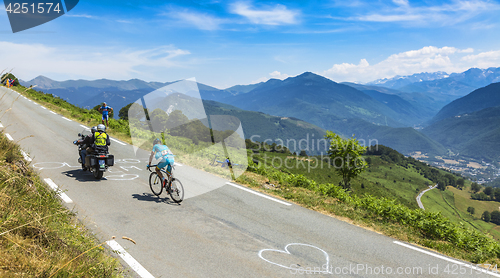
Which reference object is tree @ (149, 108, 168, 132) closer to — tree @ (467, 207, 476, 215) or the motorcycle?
the motorcycle

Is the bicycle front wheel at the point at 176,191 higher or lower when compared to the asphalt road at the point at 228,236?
higher

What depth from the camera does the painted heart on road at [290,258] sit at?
539 cm

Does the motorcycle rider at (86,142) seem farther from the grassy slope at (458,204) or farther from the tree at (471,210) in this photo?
the tree at (471,210)

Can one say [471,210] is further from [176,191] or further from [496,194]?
[176,191]

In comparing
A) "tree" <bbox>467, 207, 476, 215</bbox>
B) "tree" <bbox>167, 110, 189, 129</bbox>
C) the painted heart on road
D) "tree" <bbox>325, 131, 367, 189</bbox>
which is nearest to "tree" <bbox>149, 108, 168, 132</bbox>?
"tree" <bbox>167, 110, 189, 129</bbox>

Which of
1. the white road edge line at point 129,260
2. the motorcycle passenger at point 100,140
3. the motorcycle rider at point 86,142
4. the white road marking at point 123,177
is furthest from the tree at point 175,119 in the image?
the white road edge line at point 129,260

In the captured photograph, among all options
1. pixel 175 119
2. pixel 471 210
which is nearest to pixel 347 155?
pixel 175 119

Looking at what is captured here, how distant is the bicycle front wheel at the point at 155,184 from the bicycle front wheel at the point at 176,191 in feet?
1.92

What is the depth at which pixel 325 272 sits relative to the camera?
5.30m

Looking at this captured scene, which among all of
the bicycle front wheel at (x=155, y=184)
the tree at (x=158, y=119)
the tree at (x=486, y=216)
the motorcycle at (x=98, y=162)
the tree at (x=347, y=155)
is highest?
the tree at (x=158, y=119)

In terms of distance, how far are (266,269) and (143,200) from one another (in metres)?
4.64

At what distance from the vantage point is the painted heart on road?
539 cm

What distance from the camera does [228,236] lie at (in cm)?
634

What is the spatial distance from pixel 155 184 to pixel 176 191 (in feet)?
3.30
